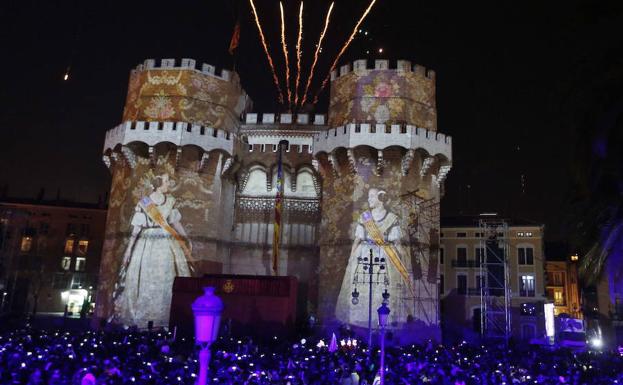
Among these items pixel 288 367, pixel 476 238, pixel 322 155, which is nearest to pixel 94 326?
pixel 322 155

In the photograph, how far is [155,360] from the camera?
1659 centimetres

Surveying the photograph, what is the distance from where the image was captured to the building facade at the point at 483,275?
44.6 meters

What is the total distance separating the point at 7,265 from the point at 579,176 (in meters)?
47.9

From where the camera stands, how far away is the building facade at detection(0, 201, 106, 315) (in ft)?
200

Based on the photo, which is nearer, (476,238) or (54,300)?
(476,238)

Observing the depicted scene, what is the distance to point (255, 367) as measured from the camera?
53.1ft

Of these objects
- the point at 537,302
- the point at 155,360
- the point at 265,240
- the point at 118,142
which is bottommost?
the point at 155,360

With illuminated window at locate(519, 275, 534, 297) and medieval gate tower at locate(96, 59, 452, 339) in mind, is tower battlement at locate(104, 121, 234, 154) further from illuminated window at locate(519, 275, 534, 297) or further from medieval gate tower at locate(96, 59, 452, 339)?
illuminated window at locate(519, 275, 534, 297)

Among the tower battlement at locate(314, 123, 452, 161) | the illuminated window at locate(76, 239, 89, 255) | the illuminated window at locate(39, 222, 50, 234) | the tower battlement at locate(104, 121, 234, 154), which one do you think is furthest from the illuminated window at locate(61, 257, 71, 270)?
the tower battlement at locate(314, 123, 452, 161)

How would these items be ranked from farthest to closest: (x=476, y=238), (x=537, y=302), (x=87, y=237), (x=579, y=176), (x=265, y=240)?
1. (x=87, y=237)
2. (x=476, y=238)
3. (x=537, y=302)
4. (x=265, y=240)
5. (x=579, y=176)

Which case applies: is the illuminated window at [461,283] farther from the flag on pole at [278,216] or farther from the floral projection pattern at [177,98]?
the floral projection pattern at [177,98]

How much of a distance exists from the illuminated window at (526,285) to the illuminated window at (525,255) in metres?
1.23

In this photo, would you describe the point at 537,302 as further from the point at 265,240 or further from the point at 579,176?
the point at 579,176

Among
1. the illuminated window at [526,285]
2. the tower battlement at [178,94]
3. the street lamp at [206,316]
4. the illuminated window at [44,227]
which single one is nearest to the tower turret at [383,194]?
the tower battlement at [178,94]
